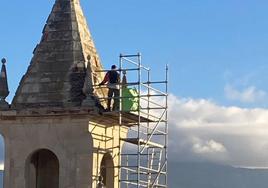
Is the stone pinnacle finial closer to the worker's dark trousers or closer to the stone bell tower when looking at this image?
the stone bell tower

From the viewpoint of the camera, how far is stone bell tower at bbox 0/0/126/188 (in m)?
35.3

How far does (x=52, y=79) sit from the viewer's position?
36031 millimetres

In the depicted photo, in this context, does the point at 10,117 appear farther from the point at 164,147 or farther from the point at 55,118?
the point at 164,147

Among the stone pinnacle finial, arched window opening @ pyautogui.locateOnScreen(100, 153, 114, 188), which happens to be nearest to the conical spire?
the stone pinnacle finial

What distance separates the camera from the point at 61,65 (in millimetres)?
36156

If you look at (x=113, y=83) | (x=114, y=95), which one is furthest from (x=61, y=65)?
(x=114, y=95)

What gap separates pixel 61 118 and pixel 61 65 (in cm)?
186

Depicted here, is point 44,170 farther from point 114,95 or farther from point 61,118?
point 114,95

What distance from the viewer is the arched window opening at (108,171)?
37250mm

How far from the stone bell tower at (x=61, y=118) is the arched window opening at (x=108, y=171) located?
34 mm

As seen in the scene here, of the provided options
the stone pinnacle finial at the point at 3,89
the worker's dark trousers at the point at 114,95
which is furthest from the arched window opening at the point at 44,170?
the worker's dark trousers at the point at 114,95

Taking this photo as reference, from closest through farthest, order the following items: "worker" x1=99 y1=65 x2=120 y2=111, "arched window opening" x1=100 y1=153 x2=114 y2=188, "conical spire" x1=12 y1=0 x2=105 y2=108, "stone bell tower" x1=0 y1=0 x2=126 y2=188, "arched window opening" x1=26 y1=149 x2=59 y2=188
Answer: "stone bell tower" x1=0 y1=0 x2=126 y2=188 < "conical spire" x1=12 y1=0 x2=105 y2=108 < "worker" x1=99 y1=65 x2=120 y2=111 < "arched window opening" x1=26 y1=149 x2=59 y2=188 < "arched window opening" x1=100 y1=153 x2=114 y2=188

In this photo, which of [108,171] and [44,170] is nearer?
[44,170]

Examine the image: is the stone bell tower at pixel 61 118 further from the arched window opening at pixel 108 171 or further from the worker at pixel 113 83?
the worker at pixel 113 83
